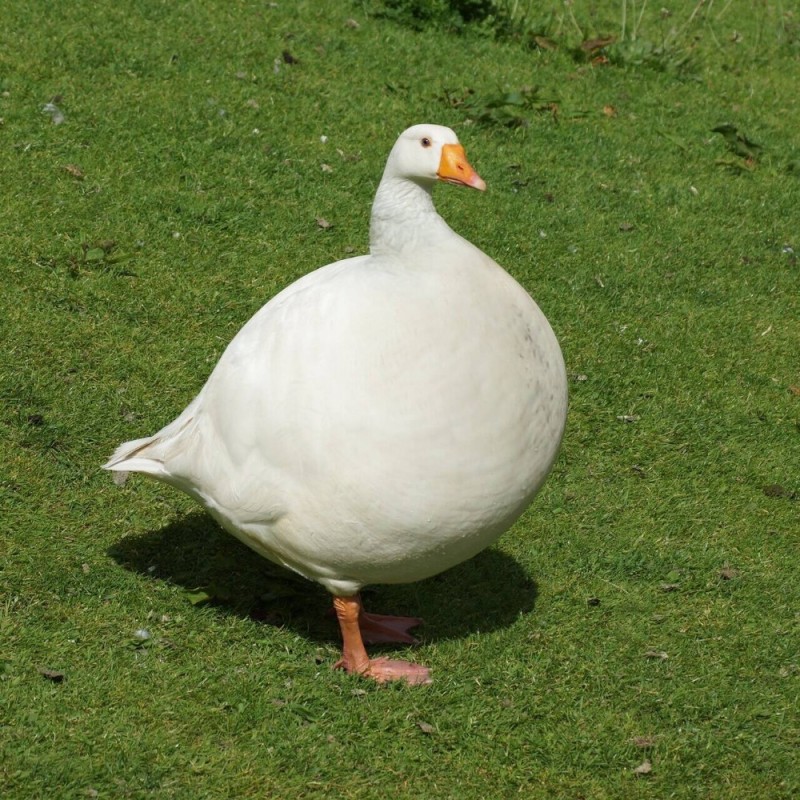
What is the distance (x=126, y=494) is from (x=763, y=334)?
14.6 ft

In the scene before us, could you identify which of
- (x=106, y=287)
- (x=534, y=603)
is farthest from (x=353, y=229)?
(x=534, y=603)

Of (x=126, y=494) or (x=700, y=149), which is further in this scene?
(x=700, y=149)

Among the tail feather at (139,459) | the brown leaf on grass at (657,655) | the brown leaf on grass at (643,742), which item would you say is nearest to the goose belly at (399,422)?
the tail feather at (139,459)

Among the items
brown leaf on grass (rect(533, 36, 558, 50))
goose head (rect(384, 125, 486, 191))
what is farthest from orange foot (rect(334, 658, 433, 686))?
brown leaf on grass (rect(533, 36, 558, 50))

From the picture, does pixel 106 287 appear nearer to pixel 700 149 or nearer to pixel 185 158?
pixel 185 158

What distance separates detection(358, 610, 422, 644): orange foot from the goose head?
6.60 feet

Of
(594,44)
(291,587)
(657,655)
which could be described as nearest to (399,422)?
(291,587)

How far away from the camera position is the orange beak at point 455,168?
4191 mm

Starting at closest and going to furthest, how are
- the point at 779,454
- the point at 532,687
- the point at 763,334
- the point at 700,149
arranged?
the point at 532,687 < the point at 779,454 < the point at 763,334 < the point at 700,149

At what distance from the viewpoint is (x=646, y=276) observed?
27.5ft

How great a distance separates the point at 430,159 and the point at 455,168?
0.09 meters

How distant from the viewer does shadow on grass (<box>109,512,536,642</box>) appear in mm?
5293

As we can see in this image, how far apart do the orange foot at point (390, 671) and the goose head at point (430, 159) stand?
78.8 inches

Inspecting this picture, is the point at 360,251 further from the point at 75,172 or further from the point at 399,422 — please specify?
the point at 399,422
